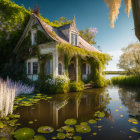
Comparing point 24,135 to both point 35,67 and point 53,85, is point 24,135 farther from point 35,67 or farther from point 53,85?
point 35,67

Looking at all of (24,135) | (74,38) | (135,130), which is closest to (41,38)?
(74,38)

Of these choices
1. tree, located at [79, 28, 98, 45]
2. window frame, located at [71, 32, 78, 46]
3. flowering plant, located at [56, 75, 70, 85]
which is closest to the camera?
flowering plant, located at [56, 75, 70, 85]

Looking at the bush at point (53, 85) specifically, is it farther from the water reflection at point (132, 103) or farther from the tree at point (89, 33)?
Result: the tree at point (89, 33)

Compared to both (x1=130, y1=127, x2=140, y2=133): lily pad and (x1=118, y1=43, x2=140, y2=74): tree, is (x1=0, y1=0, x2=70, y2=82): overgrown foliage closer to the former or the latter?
(x1=130, y1=127, x2=140, y2=133): lily pad

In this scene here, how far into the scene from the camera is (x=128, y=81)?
1327 cm

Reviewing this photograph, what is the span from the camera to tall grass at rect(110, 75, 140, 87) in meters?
12.6

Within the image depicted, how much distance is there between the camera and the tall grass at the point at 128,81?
12.6 m

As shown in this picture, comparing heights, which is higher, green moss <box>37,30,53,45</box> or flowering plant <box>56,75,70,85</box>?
green moss <box>37,30,53,45</box>

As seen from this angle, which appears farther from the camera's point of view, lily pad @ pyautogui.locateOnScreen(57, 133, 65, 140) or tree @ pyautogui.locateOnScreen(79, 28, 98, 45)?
tree @ pyautogui.locateOnScreen(79, 28, 98, 45)

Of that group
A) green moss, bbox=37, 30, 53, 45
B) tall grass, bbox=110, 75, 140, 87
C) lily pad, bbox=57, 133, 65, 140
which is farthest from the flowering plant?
tall grass, bbox=110, 75, 140, 87

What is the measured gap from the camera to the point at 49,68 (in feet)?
33.9

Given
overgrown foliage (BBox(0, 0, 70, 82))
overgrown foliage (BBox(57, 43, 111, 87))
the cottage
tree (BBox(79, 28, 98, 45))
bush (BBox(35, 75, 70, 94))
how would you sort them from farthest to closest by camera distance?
tree (BBox(79, 28, 98, 45)) < overgrown foliage (BBox(0, 0, 70, 82)) < the cottage < overgrown foliage (BBox(57, 43, 111, 87)) < bush (BBox(35, 75, 70, 94))

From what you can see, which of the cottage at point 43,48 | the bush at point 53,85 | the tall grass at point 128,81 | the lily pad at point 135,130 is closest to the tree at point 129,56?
the tall grass at point 128,81

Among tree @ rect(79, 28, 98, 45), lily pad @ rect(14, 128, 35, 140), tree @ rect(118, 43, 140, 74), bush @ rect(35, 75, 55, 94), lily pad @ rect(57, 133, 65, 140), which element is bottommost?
lily pad @ rect(57, 133, 65, 140)
